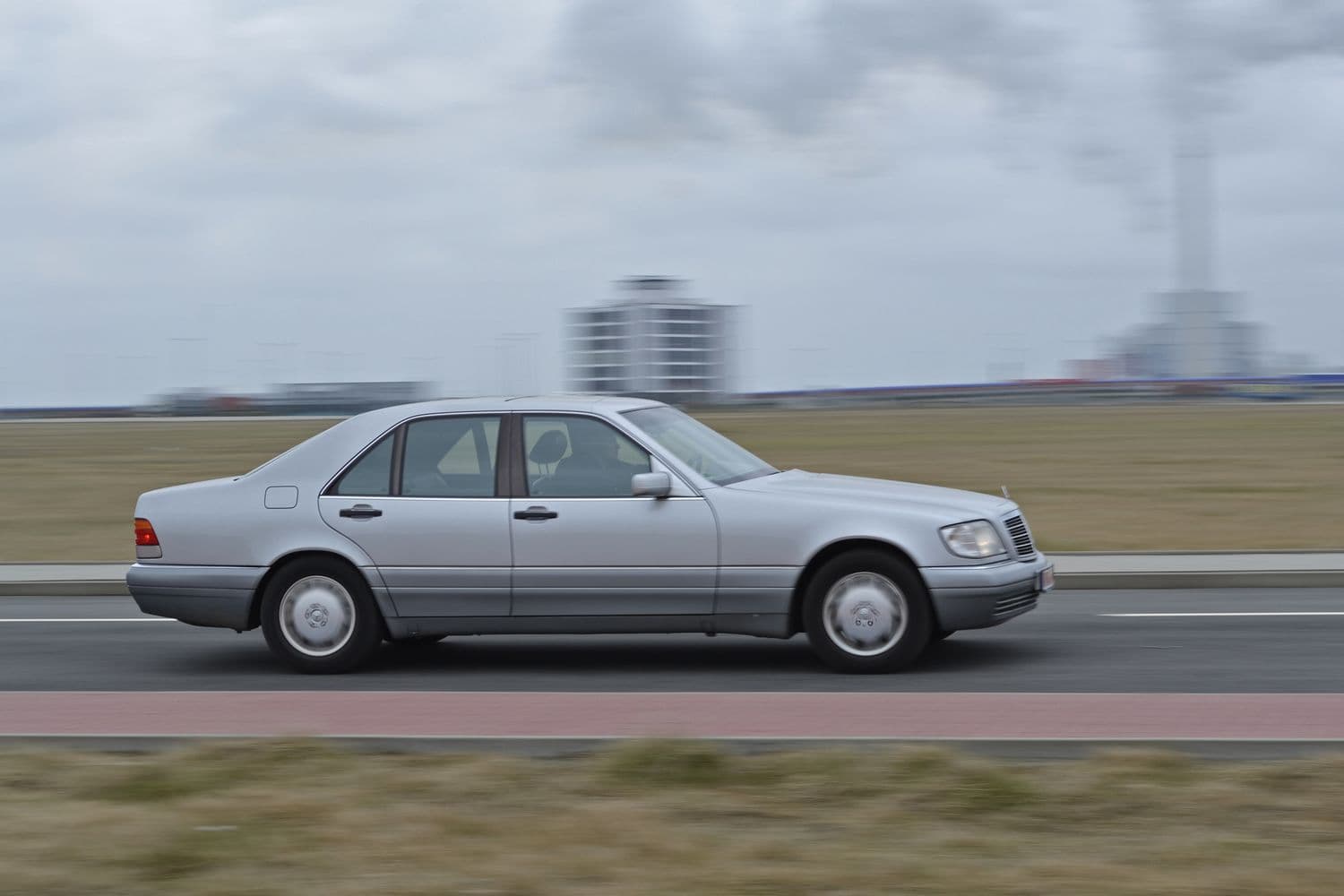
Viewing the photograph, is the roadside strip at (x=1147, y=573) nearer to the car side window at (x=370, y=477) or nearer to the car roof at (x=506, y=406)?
the car roof at (x=506, y=406)

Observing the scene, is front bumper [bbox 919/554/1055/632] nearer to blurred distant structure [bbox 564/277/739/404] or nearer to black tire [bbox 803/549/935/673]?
black tire [bbox 803/549/935/673]

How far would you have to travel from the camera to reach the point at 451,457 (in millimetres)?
9023

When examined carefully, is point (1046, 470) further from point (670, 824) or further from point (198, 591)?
point (670, 824)

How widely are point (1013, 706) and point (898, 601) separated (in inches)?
51.2

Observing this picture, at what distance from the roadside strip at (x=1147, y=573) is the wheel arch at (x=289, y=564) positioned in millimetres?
5273

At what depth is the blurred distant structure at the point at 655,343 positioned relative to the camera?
18675 centimetres

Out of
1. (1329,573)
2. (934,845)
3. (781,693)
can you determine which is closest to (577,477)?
(781,693)

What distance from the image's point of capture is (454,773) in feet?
19.6

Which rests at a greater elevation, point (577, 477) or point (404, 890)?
point (577, 477)

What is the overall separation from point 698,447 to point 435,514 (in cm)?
155

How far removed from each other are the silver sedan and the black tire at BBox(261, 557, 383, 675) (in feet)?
0.04

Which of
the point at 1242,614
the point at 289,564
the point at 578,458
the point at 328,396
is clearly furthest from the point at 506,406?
the point at 328,396

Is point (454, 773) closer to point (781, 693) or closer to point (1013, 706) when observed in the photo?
point (781, 693)

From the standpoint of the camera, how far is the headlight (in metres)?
8.45
